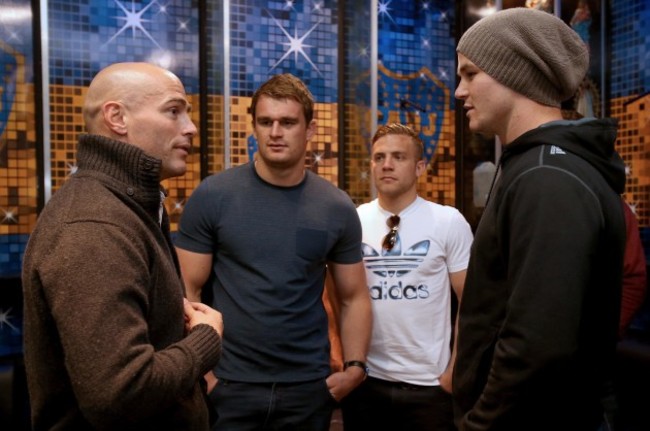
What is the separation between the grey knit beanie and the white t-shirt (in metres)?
0.99

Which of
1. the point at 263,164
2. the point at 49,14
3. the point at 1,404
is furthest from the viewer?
the point at 49,14

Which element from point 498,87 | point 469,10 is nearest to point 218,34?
point 469,10

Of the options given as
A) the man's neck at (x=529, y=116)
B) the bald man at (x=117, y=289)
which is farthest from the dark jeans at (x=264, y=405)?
the man's neck at (x=529, y=116)

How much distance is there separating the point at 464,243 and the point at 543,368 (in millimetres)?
1186

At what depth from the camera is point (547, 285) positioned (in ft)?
3.47

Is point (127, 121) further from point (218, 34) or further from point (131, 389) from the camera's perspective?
point (218, 34)

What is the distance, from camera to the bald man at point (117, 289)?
1017 mm

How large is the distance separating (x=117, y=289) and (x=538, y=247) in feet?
2.46

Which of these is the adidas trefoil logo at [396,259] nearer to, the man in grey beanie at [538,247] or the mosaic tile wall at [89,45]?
the man in grey beanie at [538,247]

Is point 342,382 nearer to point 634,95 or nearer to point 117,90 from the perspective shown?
point 117,90

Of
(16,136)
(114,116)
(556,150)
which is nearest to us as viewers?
(556,150)

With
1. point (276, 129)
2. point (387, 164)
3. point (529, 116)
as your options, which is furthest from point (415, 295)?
point (529, 116)

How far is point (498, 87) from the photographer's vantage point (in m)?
1.28

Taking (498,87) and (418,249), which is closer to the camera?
(498,87)
